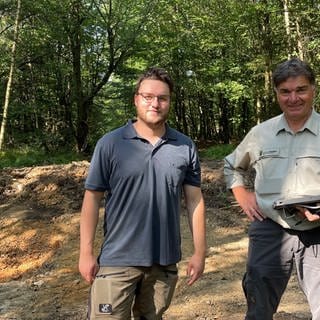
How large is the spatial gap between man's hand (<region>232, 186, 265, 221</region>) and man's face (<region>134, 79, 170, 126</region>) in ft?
2.52

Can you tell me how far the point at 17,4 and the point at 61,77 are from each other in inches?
157

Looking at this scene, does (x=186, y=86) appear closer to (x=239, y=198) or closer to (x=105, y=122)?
(x=105, y=122)

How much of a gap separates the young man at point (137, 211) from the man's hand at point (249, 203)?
51 cm

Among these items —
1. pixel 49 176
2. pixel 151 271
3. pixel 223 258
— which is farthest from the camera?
pixel 49 176

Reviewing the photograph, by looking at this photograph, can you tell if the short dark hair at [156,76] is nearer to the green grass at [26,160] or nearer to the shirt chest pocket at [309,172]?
the shirt chest pocket at [309,172]

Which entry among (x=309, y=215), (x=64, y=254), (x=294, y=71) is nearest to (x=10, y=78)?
(x=64, y=254)

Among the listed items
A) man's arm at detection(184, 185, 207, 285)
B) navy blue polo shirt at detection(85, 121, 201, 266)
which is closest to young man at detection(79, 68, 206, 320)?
navy blue polo shirt at detection(85, 121, 201, 266)

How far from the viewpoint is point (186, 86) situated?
66.5ft

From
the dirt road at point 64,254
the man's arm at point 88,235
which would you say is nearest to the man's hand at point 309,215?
the man's arm at point 88,235

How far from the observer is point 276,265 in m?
2.58

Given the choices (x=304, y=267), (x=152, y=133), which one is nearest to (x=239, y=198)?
(x=304, y=267)

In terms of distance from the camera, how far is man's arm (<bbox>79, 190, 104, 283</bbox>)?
2309 mm

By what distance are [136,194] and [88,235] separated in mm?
335

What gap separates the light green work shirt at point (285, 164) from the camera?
2.44 metres
